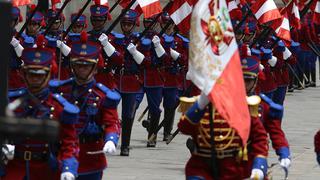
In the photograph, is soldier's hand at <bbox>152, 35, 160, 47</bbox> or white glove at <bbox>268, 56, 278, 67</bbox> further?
white glove at <bbox>268, 56, 278, 67</bbox>

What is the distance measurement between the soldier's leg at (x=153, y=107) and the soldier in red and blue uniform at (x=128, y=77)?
2.14 ft

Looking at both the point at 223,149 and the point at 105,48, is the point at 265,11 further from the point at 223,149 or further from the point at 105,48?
the point at 223,149

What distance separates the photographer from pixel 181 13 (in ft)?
63.4

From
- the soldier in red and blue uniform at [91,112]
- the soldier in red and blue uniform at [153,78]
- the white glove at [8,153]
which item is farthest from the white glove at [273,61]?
the white glove at [8,153]

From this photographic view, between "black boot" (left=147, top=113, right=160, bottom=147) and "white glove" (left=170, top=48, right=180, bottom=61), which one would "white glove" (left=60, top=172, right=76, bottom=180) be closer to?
"black boot" (left=147, top=113, right=160, bottom=147)

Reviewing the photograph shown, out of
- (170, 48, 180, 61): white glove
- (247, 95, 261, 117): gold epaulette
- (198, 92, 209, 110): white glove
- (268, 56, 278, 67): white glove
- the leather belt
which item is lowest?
(268, 56, 278, 67): white glove

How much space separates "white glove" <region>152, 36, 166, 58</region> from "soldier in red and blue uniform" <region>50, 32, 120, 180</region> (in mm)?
6865

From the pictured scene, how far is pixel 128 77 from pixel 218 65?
27.1 ft

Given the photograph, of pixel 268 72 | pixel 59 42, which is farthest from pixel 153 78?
pixel 268 72

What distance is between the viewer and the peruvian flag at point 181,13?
19.2 meters

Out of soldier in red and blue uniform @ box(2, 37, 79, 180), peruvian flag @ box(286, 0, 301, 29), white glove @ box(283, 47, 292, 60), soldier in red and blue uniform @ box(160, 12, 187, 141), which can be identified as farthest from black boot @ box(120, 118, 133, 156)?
soldier in red and blue uniform @ box(2, 37, 79, 180)

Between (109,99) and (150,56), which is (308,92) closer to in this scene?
(150,56)

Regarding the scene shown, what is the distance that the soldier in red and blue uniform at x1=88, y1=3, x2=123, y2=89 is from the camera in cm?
1806

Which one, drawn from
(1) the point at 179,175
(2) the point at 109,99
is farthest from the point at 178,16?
(2) the point at 109,99
